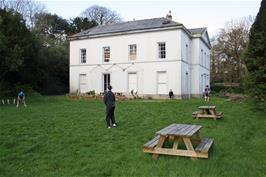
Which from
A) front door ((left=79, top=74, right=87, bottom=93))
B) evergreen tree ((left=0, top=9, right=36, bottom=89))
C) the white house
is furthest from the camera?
front door ((left=79, top=74, right=87, bottom=93))

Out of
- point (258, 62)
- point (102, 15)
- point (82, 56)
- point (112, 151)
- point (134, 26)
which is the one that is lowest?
point (112, 151)

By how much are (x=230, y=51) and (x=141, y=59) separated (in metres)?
22.0

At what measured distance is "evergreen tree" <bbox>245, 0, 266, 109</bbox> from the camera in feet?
49.2

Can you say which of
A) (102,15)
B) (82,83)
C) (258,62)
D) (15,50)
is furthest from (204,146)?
(102,15)

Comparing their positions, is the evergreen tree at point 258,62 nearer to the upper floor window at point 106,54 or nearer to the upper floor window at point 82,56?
the upper floor window at point 106,54

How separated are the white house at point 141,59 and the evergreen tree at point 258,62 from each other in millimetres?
12663

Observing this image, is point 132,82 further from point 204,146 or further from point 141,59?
point 204,146

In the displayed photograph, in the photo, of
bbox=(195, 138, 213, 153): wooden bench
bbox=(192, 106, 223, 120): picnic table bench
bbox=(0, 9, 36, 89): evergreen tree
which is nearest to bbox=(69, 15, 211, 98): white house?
bbox=(0, 9, 36, 89): evergreen tree

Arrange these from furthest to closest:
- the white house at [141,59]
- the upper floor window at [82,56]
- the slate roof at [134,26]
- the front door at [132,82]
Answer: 1. the upper floor window at [82,56]
2. the front door at [132,82]
3. the slate roof at [134,26]
4. the white house at [141,59]

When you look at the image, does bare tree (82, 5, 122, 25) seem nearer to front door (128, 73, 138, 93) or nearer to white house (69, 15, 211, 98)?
white house (69, 15, 211, 98)

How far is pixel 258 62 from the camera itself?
15250mm

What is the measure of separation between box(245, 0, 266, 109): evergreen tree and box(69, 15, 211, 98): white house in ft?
41.5

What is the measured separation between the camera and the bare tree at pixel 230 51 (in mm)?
45594

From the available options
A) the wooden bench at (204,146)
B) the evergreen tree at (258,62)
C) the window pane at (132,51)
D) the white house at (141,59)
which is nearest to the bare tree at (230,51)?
the white house at (141,59)
